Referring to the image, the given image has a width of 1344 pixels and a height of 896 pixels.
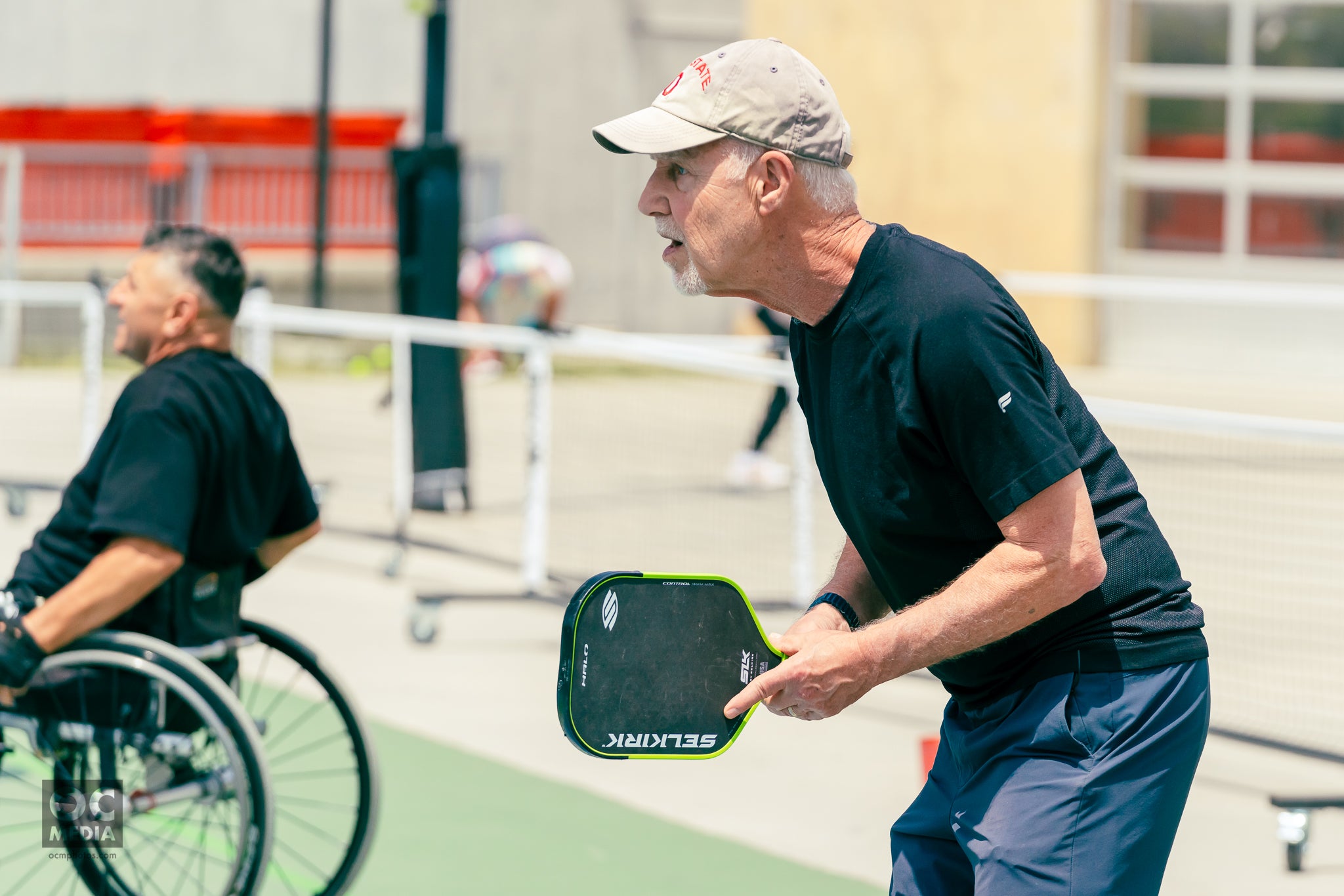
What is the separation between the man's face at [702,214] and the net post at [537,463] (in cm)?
478

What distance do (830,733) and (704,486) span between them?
4.57 metres

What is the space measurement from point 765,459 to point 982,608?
8.00m

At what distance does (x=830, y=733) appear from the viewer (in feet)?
19.2

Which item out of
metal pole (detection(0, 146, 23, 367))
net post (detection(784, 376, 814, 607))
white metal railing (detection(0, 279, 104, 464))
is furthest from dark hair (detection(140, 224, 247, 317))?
metal pole (detection(0, 146, 23, 367))

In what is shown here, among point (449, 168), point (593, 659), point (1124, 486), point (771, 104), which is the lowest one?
point (593, 659)

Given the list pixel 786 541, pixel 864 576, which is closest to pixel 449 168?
pixel 786 541

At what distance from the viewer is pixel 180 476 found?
374 cm

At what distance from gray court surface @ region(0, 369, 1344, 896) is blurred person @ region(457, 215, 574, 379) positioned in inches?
139

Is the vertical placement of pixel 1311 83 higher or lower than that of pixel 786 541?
higher

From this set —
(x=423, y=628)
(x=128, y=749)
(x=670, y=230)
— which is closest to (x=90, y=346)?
(x=423, y=628)

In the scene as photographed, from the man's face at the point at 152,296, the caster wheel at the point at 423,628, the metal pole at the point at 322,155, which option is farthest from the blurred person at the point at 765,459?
the metal pole at the point at 322,155

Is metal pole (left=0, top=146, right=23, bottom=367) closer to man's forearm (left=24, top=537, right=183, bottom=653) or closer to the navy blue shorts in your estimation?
man's forearm (left=24, top=537, right=183, bottom=653)

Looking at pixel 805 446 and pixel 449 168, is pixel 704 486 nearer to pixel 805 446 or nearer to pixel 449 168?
pixel 449 168

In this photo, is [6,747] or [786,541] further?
[786,541]
